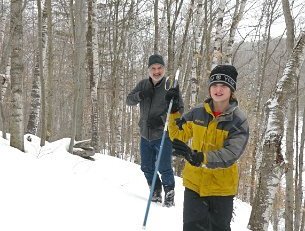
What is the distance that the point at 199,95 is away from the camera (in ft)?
41.1

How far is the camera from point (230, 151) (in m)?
3.25

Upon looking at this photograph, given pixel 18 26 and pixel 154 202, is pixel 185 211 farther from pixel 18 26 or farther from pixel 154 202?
pixel 18 26

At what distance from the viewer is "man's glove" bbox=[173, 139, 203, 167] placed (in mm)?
3238

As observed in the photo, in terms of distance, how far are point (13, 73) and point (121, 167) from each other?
3.42m

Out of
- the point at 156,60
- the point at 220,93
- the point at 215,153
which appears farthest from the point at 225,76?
the point at 156,60

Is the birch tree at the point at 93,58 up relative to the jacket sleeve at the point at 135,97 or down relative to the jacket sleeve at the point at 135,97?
up

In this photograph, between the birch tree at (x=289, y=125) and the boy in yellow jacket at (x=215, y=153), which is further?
the birch tree at (x=289, y=125)

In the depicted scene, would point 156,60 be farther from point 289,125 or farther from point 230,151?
point 289,125

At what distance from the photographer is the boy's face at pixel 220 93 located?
11.5ft

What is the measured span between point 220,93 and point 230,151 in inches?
22.3

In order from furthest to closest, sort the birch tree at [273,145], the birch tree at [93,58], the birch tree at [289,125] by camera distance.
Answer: the birch tree at [93,58] → the birch tree at [289,125] → the birch tree at [273,145]

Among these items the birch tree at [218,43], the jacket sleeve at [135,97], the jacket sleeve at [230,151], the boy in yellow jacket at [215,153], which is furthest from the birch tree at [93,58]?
the jacket sleeve at [230,151]

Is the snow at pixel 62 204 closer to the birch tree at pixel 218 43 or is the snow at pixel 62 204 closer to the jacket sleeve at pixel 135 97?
the jacket sleeve at pixel 135 97

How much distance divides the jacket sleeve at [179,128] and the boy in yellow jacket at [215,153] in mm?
120
